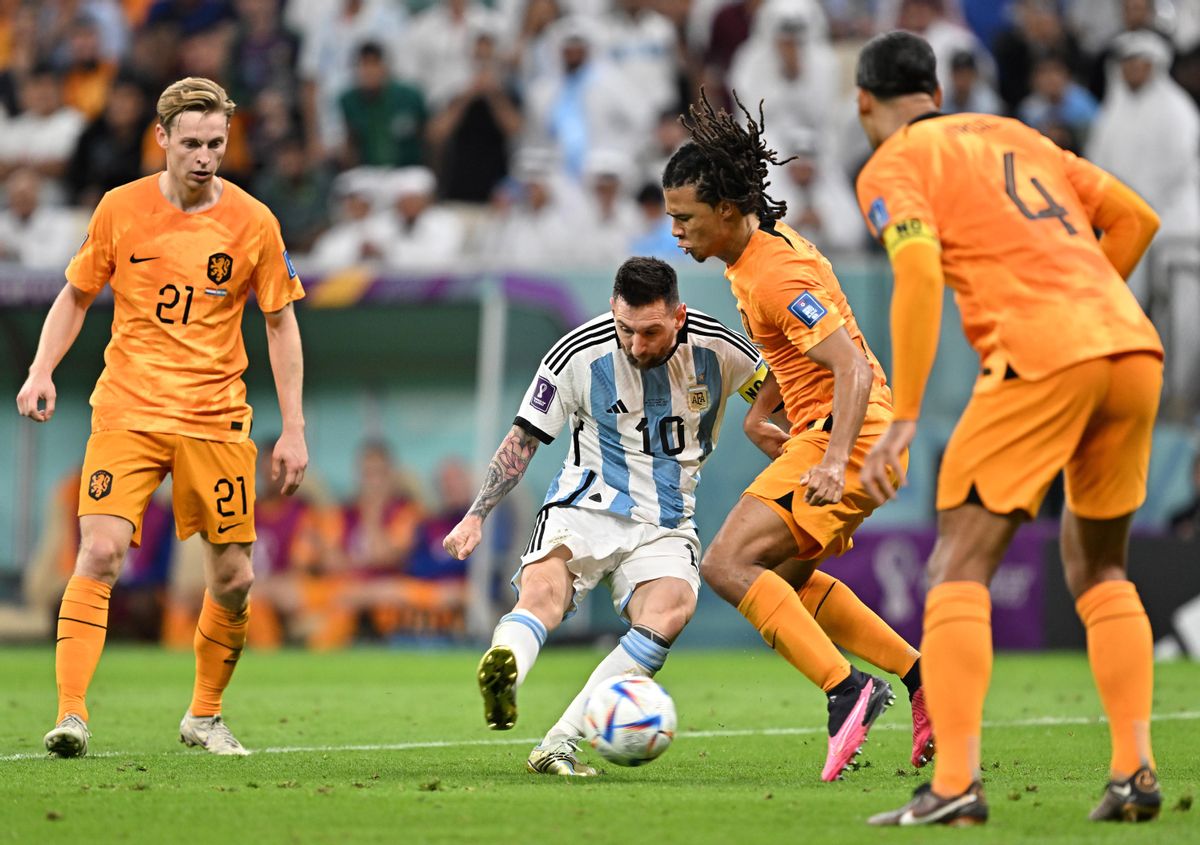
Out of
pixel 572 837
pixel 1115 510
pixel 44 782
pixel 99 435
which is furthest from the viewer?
pixel 99 435

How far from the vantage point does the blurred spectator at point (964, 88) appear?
1593cm

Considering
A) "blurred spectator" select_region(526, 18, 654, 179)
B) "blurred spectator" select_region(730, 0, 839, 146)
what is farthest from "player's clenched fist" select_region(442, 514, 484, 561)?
"blurred spectator" select_region(526, 18, 654, 179)

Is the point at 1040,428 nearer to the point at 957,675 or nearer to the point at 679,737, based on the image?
the point at 957,675

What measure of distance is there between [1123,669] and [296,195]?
550 inches

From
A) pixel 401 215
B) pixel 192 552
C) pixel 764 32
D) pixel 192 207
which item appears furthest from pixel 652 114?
pixel 192 207

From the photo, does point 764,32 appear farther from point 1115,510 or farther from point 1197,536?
point 1115,510

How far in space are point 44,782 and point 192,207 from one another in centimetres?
250

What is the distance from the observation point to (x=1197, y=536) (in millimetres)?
14367

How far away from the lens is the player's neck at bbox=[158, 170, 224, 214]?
7.66 metres

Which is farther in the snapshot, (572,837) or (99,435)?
(99,435)

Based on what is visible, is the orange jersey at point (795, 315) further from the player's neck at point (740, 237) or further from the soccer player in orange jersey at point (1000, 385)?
the soccer player in orange jersey at point (1000, 385)

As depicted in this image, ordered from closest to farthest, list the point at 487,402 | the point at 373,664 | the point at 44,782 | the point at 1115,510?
1. the point at 1115,510
2. the point at 44,782
3. the point at 373,664
4. the point at 487,402

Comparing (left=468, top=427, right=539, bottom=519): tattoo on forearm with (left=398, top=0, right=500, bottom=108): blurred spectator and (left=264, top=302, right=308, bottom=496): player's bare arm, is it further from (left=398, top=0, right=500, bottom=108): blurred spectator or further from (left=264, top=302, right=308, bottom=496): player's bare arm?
(left=398, top=0, right=500, bottom=108): blurred spectator

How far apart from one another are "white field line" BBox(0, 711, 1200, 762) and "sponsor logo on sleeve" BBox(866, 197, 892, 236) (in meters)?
3.63
